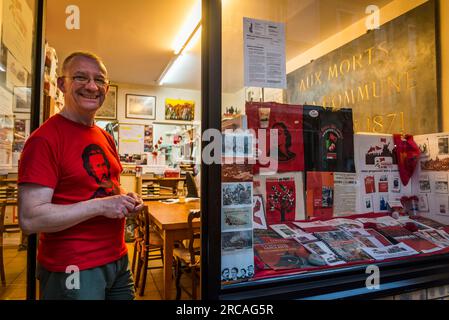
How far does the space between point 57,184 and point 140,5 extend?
94.8 inches

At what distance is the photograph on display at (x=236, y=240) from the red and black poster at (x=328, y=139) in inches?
24.0

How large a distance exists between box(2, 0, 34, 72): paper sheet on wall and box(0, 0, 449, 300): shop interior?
0.01 meters

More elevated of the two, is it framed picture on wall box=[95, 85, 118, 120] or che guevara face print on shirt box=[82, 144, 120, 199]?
framed picture on wall box=[95, 85, 118, 120]

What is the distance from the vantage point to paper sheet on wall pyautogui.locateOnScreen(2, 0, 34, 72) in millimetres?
1387

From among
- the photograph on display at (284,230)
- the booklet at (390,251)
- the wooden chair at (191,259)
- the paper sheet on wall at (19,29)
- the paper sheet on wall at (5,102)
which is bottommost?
the wooden chair at (191,259)

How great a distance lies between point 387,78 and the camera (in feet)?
7.57

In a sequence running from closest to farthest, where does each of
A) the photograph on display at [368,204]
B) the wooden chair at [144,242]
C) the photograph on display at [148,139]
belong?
1. the photograph on display at [368,204]
2. the wooden chair at [144,242]
3. the photograph on display at [148,139]

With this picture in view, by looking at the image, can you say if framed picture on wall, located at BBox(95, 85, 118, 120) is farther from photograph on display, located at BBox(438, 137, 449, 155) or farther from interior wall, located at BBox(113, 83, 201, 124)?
photograph on display, located at BBox(438, 137, 449, 155)

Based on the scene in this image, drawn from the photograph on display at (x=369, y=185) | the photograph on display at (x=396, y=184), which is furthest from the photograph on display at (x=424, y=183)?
the photograph on display at (x=369, y=185)

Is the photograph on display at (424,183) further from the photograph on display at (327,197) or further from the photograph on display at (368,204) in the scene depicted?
the photograph on display at (327,197)

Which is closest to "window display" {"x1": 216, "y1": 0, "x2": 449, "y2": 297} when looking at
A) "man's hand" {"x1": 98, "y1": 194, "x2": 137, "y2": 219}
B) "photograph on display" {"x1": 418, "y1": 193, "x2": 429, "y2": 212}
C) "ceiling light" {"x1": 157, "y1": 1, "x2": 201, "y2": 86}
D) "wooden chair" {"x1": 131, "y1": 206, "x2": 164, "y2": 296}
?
"photograph on display" {"x1": 418, "y1": 193, "x2": 429, "y2": 212}

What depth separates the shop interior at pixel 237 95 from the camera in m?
1.38

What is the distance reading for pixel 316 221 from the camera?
1706mm

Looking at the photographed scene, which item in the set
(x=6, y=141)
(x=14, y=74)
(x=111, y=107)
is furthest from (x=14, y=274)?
(x=111, y=107)
